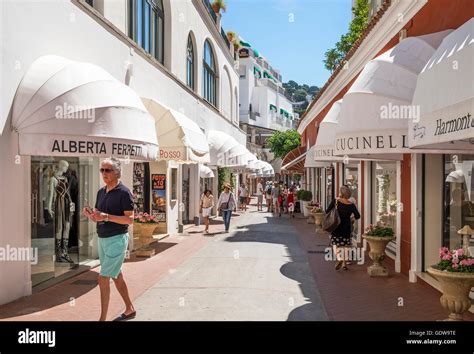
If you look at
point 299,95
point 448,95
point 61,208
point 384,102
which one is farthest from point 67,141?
point 299,95

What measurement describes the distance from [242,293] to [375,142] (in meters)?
3.28

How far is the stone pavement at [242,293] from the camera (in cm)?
697

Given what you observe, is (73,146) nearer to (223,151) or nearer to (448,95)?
(448,95)

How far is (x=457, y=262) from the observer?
232 inches

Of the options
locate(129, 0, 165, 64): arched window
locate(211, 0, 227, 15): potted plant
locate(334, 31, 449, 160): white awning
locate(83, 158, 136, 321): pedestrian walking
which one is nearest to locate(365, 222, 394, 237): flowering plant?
locate(334, 31, 449, 160): white awning

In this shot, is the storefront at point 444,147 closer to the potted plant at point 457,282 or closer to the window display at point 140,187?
Result: the potted plant at point 457,282

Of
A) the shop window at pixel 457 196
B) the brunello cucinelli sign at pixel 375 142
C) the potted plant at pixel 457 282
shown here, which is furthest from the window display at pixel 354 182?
the potted plant at pixel 457 282

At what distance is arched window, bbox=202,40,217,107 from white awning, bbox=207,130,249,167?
8.23ft

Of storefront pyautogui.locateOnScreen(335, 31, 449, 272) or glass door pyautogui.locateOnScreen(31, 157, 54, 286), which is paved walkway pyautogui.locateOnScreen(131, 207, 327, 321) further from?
storefront pyautogui.locateOnScreen(335, 31, 449, 272)

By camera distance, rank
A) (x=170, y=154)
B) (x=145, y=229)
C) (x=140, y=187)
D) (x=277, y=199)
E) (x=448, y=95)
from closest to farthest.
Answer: (x=448, y=95)
(x=145, y=229)
(x=170, y=154)
(x=140, y=187)
(x=277, y=199)

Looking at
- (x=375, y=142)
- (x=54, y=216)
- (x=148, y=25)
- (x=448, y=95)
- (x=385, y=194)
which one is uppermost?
(x=148, y=25)

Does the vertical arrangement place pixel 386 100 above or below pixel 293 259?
above
